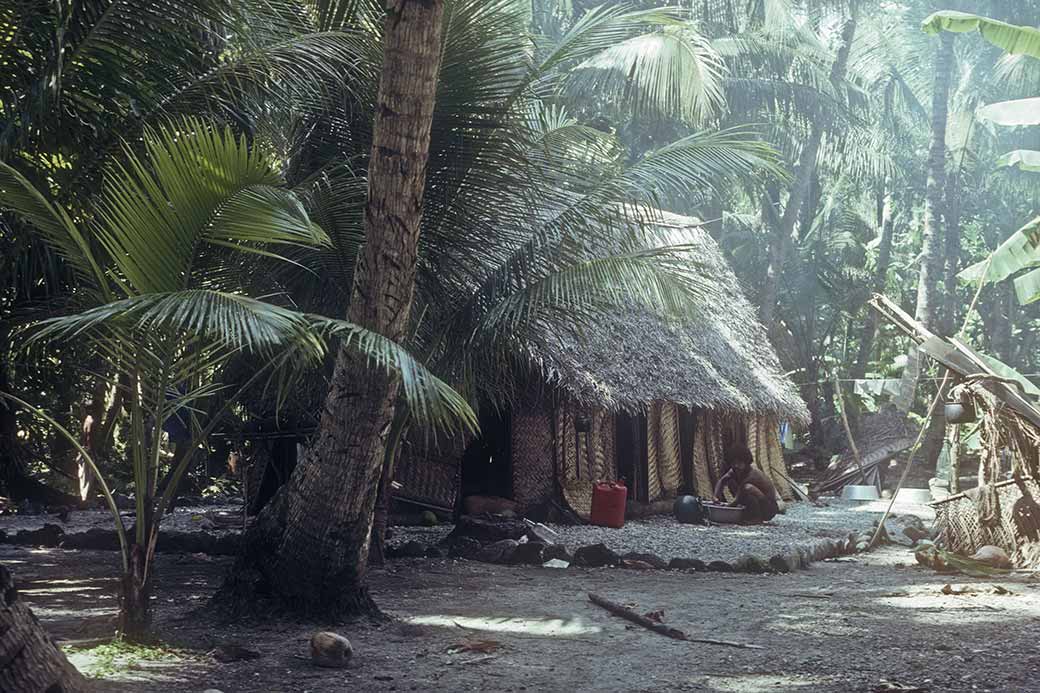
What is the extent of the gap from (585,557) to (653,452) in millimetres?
5277

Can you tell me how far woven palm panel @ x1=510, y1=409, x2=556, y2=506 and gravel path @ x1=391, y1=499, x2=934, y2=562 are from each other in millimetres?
491

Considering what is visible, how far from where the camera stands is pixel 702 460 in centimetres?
1551

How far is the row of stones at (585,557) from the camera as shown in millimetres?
9492

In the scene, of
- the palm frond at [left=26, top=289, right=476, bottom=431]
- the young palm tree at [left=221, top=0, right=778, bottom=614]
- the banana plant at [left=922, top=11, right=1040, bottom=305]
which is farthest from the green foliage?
the palm frond at [left=26, top=289, right=476, bottom=431]

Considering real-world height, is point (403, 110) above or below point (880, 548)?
above

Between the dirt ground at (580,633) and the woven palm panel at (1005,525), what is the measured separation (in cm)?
36

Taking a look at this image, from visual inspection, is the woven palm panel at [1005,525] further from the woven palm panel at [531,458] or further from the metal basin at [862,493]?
the metal basin at [862,493]

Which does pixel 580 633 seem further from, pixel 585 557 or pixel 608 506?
pixel 608 506

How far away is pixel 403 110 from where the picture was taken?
5.95 m

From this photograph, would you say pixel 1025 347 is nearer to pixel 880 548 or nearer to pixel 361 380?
pixel 880 548

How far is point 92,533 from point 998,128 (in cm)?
3088

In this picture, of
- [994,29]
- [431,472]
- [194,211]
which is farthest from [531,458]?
[194,211]

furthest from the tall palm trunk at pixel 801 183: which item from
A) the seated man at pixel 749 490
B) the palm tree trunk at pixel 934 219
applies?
the seated man at pixel 749 490

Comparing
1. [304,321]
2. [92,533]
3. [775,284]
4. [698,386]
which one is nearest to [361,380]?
[304,321]
